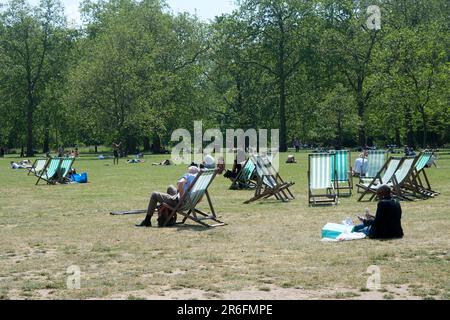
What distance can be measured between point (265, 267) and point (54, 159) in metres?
17.8

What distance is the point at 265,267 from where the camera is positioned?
812cm

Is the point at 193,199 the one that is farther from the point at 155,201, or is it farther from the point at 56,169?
the point at 56,169

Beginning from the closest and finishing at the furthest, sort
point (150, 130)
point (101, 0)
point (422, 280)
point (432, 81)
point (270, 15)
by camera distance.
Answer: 1. point (422, 280)
2. point (432, 81)
3. point (150, 130)
4. point (270, 15)
5. point (101, 0)

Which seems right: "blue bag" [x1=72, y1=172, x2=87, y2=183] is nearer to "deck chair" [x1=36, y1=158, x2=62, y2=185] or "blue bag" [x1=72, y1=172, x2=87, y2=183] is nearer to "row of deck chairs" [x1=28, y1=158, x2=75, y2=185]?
"row of deck chairs" [x1=28, y1=158, x2=75, y2=185]

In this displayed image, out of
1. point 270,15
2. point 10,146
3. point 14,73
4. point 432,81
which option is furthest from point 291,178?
point 10,146

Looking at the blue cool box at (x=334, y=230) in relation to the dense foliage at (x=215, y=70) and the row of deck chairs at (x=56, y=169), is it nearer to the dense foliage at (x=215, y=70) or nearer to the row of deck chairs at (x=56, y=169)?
the row of deck chairs at (x=56, y=169)

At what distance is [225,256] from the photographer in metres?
8.96

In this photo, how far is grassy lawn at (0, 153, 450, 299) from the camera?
Result: 22.6 ft

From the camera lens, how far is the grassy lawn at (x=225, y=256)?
22.6 ft

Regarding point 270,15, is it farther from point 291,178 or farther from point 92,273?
point 92,273

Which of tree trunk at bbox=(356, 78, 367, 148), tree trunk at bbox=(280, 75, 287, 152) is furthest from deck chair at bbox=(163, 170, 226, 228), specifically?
tree trunk at bbox=(280, 75, 287, 152)
